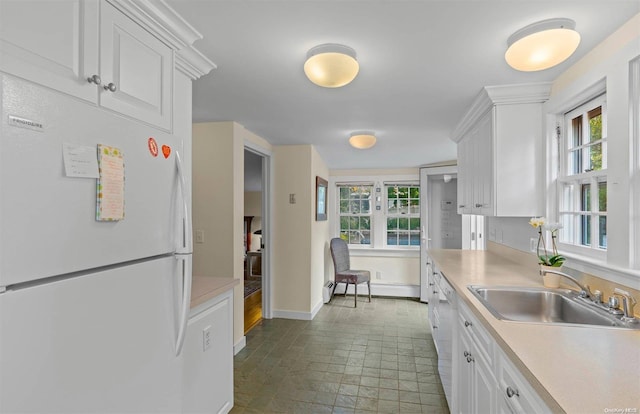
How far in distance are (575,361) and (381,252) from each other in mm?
4613

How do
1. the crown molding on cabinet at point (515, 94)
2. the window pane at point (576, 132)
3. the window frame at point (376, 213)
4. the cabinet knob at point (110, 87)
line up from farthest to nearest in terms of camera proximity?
the window frame at point (376, 213), the crown molding on cabinet at point (515, 94), the window pane at point (576, 132), the cabinet knob at point (110, 87)

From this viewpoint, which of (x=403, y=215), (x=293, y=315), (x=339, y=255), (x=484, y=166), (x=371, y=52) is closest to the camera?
(x=371, y=52)

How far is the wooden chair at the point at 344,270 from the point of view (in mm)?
4828

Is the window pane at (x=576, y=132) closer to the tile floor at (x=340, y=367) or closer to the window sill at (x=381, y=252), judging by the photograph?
the tile floor at (x=340, y=367)

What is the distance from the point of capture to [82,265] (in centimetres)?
98

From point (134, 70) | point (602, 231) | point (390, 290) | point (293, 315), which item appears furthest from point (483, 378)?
point (390, 290)

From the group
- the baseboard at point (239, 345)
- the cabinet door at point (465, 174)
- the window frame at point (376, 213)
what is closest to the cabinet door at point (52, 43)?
the baseboard at point (239, 345)

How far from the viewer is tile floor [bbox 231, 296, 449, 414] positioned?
7.84ft

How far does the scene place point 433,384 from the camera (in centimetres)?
265

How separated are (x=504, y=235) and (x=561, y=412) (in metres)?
2.53

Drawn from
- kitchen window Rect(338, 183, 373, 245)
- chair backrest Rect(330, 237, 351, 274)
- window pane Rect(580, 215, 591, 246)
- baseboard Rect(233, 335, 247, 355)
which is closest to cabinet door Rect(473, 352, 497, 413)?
window pane Rect(580, 215, 591, 246)

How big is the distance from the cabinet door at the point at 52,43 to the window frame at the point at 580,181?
2.32 m

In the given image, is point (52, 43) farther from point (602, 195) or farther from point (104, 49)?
point (602, 195)

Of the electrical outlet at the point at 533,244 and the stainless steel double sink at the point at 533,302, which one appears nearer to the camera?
the stainless steel double sink at the point at 533,302
